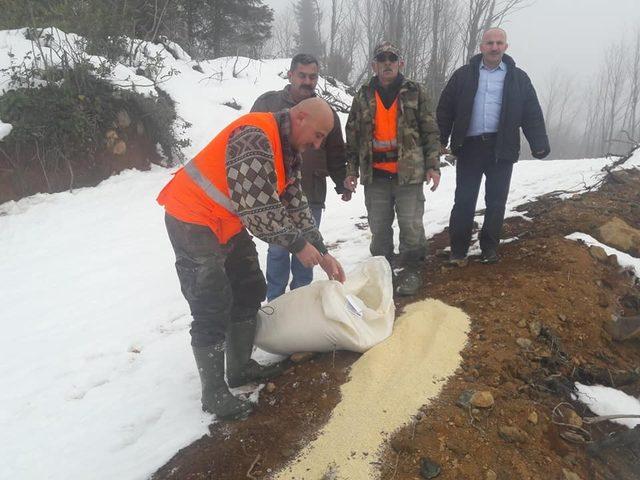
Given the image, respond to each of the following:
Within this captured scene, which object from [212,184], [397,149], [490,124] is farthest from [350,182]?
[212,184]

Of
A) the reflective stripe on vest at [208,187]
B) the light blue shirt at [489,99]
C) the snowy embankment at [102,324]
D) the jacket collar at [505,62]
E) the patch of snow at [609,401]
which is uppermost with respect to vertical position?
the jacket collar at [505,62]

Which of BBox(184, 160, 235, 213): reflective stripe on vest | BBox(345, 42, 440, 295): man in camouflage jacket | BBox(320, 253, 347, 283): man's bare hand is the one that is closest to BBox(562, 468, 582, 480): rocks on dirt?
BBox(320, 253, 347, 283): man's bare hand

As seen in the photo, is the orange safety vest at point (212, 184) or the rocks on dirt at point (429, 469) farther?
the orange safety vest at point (212, 184)

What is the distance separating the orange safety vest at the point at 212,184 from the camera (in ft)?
6.42

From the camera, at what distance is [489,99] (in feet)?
10.5

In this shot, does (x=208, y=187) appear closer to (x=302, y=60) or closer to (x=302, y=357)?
(x=302, y=357)

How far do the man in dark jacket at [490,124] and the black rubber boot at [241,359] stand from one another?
190cm

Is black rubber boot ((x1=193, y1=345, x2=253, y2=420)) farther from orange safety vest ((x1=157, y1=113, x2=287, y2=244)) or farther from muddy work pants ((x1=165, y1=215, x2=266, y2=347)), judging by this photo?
orange safety vest ((x1=157, y1=113, x2=287, y2=244))

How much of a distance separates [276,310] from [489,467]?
4.36 ft

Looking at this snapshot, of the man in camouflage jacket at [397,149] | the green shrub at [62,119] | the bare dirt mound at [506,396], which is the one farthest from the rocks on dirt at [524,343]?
the green shrub at [62,119]

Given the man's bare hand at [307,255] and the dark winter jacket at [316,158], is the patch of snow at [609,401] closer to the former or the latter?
the man's bare hand at [307,255]

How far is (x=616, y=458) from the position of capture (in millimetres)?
1825

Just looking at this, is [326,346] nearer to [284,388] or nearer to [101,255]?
[284,388]

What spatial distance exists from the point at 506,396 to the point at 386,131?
1905mm
